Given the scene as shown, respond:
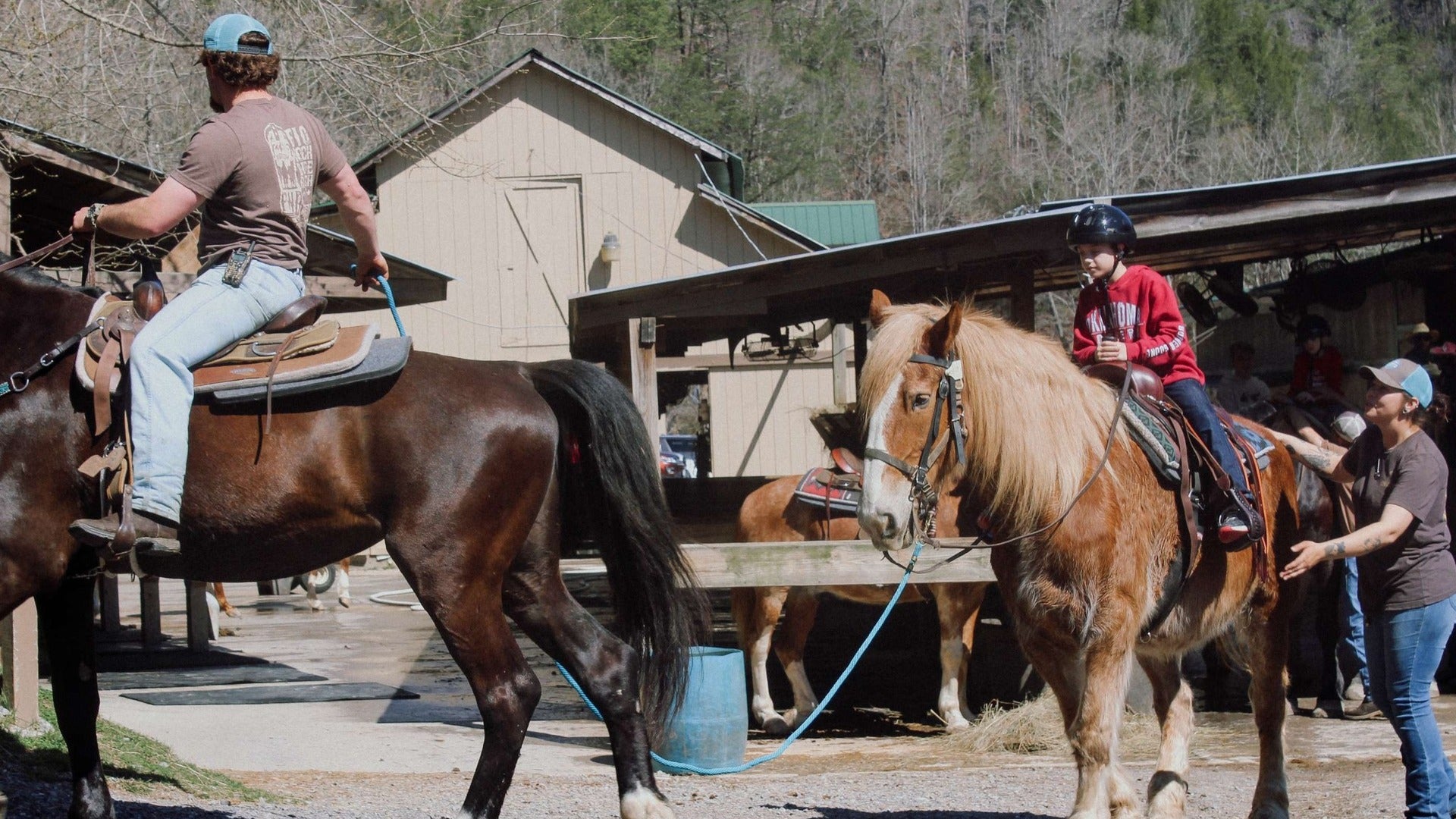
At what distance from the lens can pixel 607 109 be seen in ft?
77.1

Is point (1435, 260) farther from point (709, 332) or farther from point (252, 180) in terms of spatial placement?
point (252, 180)

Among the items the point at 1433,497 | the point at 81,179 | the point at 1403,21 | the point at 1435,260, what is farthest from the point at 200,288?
the point at 1403,21

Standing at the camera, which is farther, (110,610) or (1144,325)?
(110,610)

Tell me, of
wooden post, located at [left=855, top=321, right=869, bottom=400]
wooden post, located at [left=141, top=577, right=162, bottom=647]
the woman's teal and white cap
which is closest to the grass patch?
the woman's teal and white cap

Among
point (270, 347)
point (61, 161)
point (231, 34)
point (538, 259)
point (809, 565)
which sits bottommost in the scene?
point (809, 565)

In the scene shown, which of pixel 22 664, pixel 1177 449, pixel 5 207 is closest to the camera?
pixel 1177 449

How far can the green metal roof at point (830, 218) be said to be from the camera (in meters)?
27.0

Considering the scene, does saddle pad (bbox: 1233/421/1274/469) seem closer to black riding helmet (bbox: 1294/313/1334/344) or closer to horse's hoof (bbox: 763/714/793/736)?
horse's hoof (bbox: 763/714/793/736)

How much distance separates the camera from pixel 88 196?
1024 cm

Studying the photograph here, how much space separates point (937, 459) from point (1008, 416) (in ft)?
1.17

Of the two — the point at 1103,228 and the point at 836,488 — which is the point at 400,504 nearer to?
the point at 1103,228

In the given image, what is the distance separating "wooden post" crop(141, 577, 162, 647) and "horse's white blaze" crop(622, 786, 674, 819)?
327 inches

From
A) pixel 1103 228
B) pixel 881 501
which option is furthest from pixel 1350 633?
pixel 881 501

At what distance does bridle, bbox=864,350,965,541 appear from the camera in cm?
465
